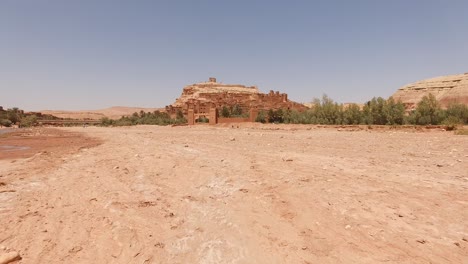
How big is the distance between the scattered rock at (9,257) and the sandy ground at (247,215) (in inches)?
4.3

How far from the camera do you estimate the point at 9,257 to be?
322 centimetres

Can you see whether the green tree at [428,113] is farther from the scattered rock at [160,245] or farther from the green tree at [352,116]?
the scattered rock at [160,245]

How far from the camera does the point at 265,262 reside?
3.09 meters

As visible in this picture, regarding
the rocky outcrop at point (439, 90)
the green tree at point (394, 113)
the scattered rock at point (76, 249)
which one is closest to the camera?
the scattered rock at point (76, 249)

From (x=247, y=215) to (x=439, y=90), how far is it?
90335 mm

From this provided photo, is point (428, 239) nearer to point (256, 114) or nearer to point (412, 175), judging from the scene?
point (412, 175)

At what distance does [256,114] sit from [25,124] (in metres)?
56.6

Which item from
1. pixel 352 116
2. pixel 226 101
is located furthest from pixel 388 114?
pixel 226 101

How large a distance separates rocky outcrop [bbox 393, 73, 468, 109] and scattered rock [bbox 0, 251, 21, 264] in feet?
245

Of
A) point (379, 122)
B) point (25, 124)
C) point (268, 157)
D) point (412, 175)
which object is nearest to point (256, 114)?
point (379, 122)

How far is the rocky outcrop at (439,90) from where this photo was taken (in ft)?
227

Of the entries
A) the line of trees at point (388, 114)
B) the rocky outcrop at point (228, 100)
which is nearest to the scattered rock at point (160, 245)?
the line of trees at point (388, 114)

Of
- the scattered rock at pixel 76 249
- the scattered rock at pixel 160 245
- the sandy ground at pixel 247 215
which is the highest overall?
the sandy ground at pixel 247 215

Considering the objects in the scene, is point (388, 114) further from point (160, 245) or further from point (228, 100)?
point (228, 100)
